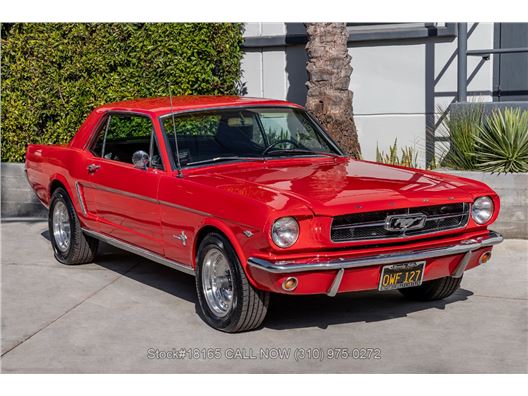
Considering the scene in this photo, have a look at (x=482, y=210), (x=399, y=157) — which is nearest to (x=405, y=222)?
(x=482, y=210)

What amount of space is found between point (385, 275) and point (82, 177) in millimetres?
3288

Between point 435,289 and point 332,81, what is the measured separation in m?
4.04

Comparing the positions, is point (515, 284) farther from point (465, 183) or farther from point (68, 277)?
point (68, 277)

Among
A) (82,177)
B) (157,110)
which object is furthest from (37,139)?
(157,110)

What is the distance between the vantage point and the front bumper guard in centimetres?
575

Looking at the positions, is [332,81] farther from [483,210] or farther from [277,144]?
[483,210]

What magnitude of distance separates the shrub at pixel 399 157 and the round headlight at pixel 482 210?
12.9 feet

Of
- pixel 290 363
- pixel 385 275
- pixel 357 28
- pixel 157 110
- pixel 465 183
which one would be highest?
pixel 357 28

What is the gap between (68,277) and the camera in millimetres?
8219

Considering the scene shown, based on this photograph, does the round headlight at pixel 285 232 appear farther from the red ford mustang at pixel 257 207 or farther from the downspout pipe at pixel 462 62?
the downspout pipe at pixel 462 62

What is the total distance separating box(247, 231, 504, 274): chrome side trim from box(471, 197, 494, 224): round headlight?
0.20 m

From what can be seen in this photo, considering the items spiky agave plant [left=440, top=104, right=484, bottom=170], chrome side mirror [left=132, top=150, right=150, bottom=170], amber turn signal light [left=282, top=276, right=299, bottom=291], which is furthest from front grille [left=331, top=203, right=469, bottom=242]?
spiky agave plant [left=440, top=104, right=484, bottom=170]

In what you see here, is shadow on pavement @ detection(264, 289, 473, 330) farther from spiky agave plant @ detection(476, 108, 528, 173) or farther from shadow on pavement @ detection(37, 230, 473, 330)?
spiky agave plant @ detection(476, 108, 528, 173)

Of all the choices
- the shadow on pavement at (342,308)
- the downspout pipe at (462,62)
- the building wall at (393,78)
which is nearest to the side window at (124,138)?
the shadow on pavement at (342,308)
